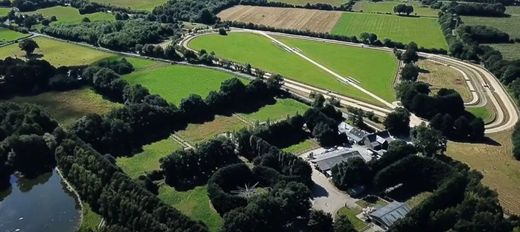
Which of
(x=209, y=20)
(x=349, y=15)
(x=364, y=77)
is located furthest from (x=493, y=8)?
(x=209, y=20)

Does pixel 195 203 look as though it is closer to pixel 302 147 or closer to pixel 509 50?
pixel 302 147

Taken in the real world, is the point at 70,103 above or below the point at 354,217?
below

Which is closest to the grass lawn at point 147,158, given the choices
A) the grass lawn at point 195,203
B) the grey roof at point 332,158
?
the grass lawn at point 195,203

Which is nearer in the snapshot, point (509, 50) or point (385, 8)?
point (509, 50)

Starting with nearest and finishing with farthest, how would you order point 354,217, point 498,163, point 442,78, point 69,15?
1. point 354,217
2. point 498,163
3. point 442,78
4. point 69,15

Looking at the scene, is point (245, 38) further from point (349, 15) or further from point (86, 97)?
point (86, 97)

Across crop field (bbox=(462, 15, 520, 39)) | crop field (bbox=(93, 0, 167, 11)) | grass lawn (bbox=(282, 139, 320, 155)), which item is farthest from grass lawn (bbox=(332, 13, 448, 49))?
grass lawn (bbox=(282, 139, 320, 155))

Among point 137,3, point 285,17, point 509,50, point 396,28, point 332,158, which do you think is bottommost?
Result: point 137,3

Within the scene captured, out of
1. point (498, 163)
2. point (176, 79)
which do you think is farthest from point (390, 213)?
point (176, 79)
